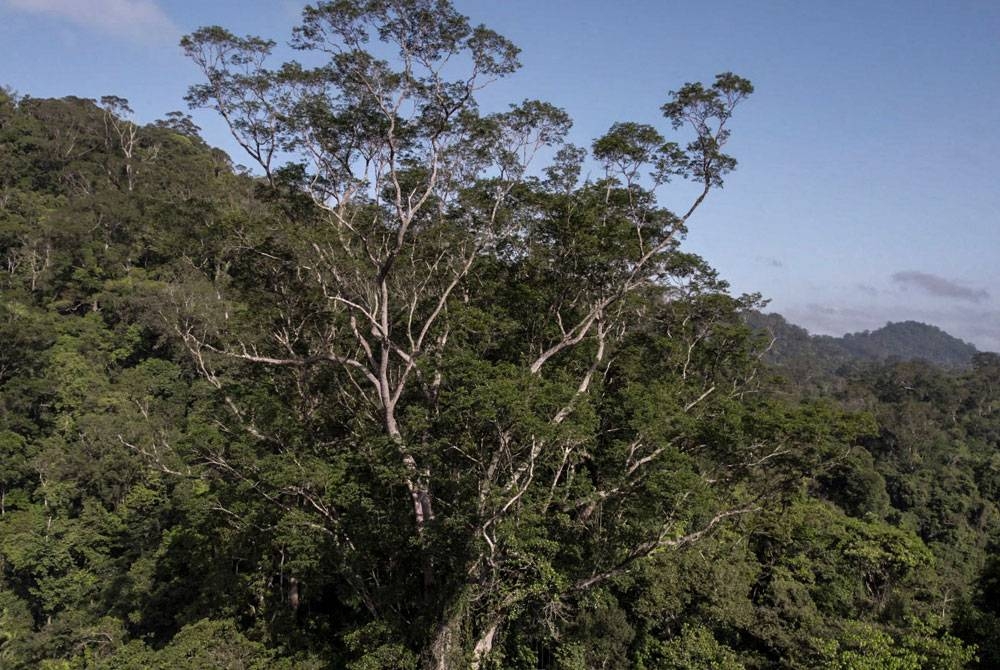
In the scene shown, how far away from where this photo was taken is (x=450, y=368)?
10195 mm

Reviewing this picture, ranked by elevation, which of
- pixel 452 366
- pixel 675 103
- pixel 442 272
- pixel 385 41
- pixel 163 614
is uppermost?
pixel 675 103

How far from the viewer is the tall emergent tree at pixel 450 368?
1030 cm

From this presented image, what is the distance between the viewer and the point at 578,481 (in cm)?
1154

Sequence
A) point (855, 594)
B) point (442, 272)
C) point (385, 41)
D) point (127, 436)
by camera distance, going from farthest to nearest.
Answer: point (127, 436)
point (855, 594)
point (442, 272)
point (385, 41)

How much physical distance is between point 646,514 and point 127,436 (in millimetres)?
21692

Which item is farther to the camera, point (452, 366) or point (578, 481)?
point (578, 481)

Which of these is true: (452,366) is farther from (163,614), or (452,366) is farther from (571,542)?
(163,614)

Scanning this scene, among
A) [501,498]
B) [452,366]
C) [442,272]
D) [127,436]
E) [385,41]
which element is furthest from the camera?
[127,436]

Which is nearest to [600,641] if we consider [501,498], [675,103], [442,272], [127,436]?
[501,498]

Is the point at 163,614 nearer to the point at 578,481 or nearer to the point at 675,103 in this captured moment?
the point at 578,481

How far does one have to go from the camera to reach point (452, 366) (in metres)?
10.2

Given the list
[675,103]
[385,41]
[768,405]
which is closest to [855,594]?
[768,405]

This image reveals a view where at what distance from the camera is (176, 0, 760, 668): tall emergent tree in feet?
33.8

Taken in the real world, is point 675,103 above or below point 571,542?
above
